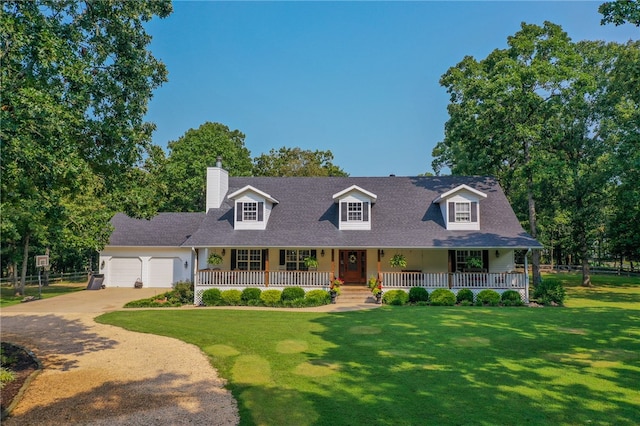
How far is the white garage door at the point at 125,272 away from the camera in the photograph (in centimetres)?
2922

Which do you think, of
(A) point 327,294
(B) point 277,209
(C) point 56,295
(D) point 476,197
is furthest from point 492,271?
(C) point 56,295

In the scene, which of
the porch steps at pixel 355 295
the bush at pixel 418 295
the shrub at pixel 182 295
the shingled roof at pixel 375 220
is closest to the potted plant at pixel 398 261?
the shingled roof at pixel 375 220

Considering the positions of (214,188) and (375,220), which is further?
(214,188)

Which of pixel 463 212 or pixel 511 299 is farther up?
pixel 463 212

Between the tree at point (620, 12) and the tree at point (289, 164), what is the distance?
3766 centimetres

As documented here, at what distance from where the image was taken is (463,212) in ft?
73.5

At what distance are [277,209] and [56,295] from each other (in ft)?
50.6

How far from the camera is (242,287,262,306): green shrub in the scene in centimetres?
2050

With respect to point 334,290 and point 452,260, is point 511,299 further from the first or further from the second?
point 334,290

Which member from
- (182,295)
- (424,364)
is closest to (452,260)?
(424,364)

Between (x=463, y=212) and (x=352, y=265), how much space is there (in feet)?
23.3

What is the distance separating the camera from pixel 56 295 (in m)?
25.3

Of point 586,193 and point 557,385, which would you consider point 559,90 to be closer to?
point 586,193

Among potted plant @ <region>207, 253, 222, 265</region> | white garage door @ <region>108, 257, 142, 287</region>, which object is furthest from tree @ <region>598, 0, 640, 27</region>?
white garage door @ <region>108, 257, 142, 287</region>
